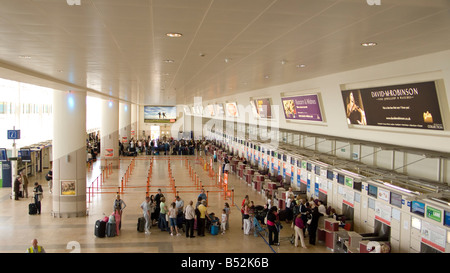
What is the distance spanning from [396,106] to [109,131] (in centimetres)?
2502

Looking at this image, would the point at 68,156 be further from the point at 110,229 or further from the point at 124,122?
the point at 124,122

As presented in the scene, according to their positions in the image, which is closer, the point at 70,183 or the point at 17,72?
the point at 17,72

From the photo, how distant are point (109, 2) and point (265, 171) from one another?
692 inches

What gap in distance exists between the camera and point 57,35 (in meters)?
6.33

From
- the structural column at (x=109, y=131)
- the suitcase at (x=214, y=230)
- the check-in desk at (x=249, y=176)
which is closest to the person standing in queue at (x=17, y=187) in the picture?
the suitcase at (x=214, y=230)

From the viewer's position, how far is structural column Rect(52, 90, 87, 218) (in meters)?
14.6

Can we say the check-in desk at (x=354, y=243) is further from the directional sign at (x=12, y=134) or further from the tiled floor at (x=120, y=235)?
the directional sign at (x=12, y=134)

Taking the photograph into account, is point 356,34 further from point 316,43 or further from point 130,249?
point 130,249

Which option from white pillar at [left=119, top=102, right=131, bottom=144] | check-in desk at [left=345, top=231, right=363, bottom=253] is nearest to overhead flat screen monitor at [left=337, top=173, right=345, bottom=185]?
check-in desk at [left=345, top=231, right=363, bottom=253]

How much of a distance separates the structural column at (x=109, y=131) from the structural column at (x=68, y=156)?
14390 millimetres

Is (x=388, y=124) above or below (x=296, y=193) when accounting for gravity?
above

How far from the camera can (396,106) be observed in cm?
916

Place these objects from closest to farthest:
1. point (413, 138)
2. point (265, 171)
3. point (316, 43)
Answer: point (316, 43) < point (413, 138) < point (265, 171)

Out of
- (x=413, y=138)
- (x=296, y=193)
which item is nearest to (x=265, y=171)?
(x=296, y=193)
